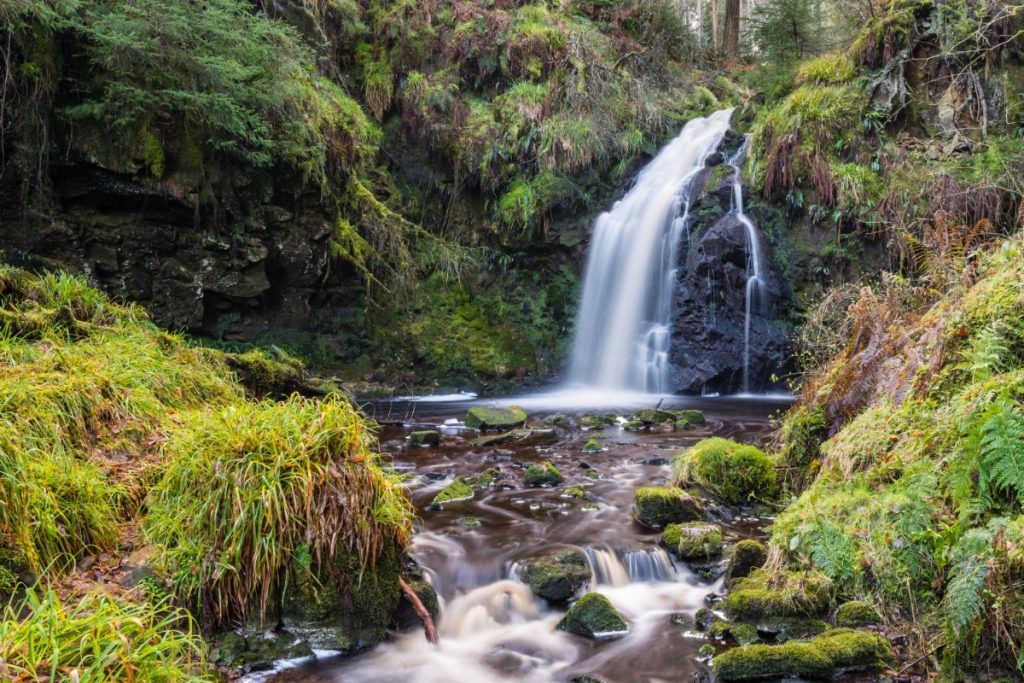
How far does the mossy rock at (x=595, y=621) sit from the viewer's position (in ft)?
13.6

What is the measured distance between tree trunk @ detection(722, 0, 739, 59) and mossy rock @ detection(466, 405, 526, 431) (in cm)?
1629

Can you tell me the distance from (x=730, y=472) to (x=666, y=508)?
0.87 meters

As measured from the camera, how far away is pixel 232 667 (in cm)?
338

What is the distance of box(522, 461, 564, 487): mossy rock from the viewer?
6.88 meters

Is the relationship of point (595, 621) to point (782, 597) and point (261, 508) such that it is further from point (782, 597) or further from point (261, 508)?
point (261, 508)

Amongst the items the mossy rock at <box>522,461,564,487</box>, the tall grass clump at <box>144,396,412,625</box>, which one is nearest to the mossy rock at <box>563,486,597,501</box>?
the mossy rock at <box>522,461,564,487</box>

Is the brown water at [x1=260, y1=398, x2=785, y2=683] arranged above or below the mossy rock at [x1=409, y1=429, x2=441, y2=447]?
below

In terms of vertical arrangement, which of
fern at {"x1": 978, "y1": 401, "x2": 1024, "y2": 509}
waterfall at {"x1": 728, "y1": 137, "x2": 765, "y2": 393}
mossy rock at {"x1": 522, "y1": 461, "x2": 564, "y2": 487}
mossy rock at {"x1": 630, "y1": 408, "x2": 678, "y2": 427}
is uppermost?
waterfall at {"x1": 728, "y1": 137, "x2": 765, "y2": 393}

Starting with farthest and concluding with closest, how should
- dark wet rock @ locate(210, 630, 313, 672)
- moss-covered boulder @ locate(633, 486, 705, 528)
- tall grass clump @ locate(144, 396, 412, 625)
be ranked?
moss-covered boulder @ locate(633, 486, 705, 528) < tall grass clump @ locate(144, 396, 412, 625) < dark wet rock @ locate(210, 630, 313, 672)

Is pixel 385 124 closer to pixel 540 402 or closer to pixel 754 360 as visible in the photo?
pixel 540 402

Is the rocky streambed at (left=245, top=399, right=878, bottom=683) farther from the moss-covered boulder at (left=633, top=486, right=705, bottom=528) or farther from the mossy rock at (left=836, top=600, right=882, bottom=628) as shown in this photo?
the mossy rock at (left=836, top=600, right=882, bottom=628)

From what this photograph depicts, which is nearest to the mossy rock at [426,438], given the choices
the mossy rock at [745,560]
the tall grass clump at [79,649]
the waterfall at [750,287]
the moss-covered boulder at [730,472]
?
the moss-covered boulder at [730,472]

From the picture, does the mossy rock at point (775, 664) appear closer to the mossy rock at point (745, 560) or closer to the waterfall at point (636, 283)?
the mossy rock at point (745, 560)

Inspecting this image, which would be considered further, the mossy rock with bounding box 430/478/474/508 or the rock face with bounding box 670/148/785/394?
the rock face with bounding box 670/148/785/394
